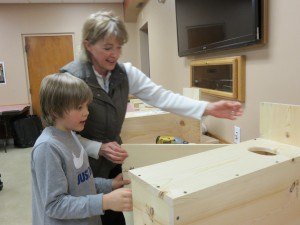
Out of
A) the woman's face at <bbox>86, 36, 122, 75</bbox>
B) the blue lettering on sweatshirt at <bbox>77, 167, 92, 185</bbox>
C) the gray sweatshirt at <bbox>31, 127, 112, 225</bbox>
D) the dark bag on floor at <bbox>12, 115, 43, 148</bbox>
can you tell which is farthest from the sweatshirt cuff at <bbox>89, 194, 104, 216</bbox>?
the dark bag on floor at <bbox>12, 115, 43, 148</bbox>

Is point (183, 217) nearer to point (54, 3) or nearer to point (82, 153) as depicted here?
point (82, 153)

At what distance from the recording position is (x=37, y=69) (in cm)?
532

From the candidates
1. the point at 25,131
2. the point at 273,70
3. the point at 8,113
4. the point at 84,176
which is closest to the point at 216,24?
the point at 273,70

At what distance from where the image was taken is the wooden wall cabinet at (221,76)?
161cm

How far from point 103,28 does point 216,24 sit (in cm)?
93

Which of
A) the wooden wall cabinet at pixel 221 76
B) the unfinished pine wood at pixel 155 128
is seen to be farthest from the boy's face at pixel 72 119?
the wooden wall cabinet at pixel 221 76

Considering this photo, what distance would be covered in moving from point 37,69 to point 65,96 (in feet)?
15.9

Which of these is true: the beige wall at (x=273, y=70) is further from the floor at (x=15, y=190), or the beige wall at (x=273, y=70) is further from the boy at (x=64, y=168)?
the floor at (x=15, y=190)

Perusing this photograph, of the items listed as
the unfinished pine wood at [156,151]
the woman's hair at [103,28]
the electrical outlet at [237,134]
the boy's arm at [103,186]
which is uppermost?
the woman's hair at [103,28]

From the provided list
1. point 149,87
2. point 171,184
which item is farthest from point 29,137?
point 171,184

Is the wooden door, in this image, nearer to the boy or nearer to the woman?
the woman

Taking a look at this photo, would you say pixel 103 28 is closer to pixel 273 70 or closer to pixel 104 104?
pixel 104 104

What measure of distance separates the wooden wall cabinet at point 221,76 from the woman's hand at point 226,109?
46cm

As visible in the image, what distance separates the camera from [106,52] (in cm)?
114
